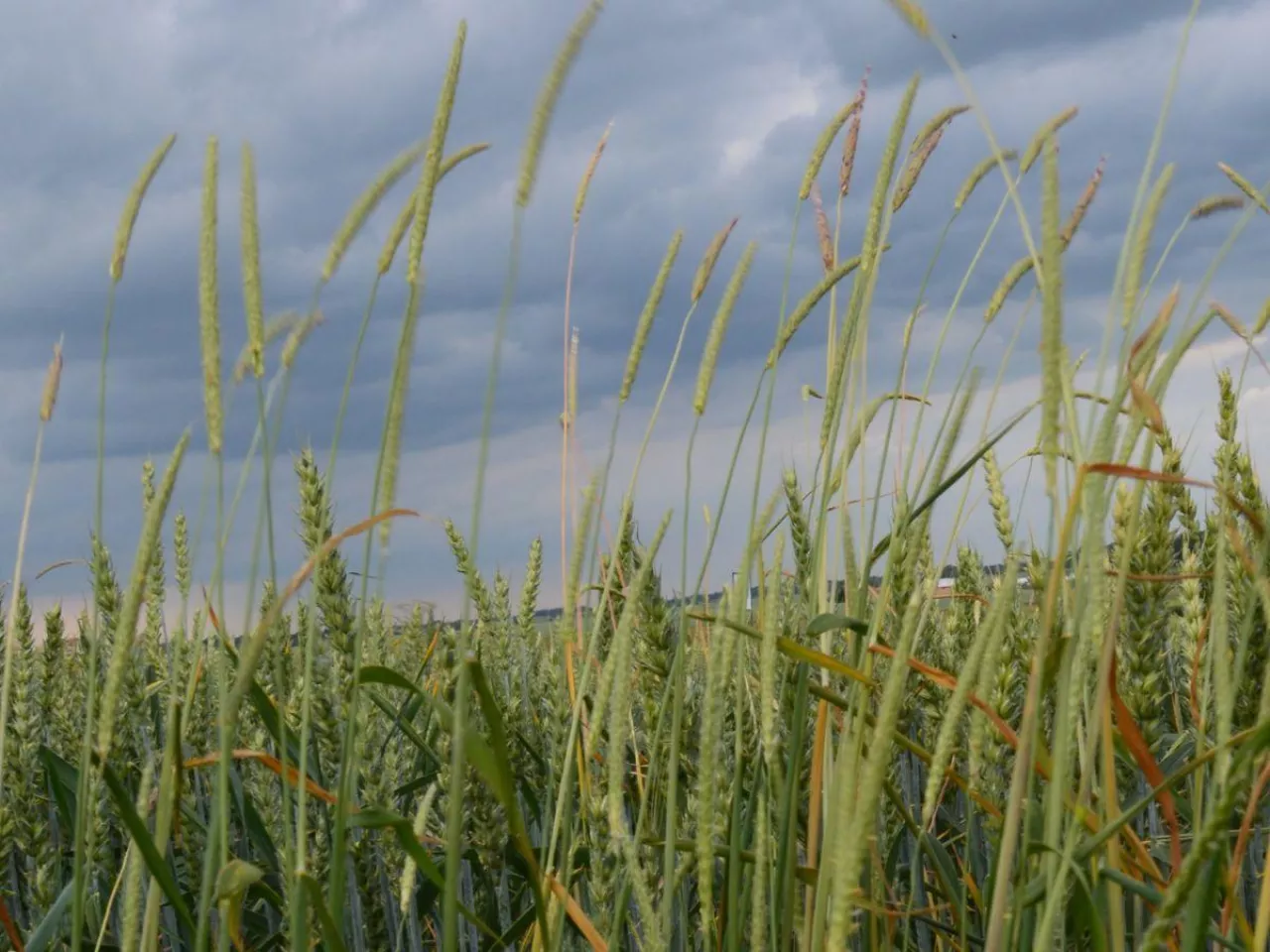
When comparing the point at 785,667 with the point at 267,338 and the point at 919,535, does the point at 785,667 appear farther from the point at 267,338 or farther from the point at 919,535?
the point at 267,338

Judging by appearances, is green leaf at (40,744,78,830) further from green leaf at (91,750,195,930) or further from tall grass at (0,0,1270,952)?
green leaf at (91,750,195,930)

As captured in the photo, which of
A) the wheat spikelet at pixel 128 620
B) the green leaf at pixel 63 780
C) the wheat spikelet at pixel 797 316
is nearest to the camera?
the wheat spikelet at pixel 128 620

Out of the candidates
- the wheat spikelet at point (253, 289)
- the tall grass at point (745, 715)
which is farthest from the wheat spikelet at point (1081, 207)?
the wheat spikelet at point (253, 289)

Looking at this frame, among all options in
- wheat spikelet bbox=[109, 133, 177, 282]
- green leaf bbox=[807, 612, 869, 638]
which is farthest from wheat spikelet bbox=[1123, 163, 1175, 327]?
wheat spikelet bbox=[109, 133, 177, 282]

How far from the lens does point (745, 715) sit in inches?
74.2

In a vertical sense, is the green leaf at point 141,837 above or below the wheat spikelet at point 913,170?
below

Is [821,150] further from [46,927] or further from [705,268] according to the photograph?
[46,927]

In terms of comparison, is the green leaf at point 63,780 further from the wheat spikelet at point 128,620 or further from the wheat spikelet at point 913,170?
the wheat spikelet at point 913,170

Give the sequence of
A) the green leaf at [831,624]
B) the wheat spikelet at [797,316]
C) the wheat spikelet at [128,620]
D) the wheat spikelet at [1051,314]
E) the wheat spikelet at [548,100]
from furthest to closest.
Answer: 1. the wheat spikelet at [797,316]
2. the green leaf at [831,624]
3. the wheat spikelet at [548,100]
4. the wheat spikelet at [128,620]
5. the wheat spikelet at [1051,314]

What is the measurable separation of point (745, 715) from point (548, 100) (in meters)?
1.07

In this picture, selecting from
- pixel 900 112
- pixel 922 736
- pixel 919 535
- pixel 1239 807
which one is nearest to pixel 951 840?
pixel 922 736

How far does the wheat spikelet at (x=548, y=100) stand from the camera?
109 centimetres

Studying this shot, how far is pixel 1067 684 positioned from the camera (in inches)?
34.3

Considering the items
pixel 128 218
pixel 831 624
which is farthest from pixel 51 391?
pixel 831 624
